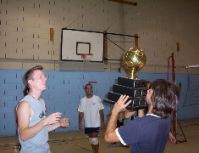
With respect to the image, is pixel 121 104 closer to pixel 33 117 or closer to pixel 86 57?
pixel 33 117

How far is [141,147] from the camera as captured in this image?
2.19 meters

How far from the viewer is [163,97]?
6.99 ft

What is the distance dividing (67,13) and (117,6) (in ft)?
6.60

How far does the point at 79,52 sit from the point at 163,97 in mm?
7708

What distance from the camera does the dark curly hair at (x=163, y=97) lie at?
213 centimetres

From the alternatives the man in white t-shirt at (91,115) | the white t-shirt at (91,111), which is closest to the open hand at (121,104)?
the man in white t-shirt at (91,115)

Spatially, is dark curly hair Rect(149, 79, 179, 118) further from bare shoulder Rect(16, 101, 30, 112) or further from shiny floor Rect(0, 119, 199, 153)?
shiny floor Rect(0, 119, 199, 153)

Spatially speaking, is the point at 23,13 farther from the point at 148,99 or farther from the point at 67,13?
the point at 148,99

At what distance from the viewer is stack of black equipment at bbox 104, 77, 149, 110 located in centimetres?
228

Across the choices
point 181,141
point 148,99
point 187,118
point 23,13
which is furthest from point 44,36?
point 148,99

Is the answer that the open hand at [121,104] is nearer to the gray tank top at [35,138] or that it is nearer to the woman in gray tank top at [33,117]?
the woman in gray tank top at [33,117]

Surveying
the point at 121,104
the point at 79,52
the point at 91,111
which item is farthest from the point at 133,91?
the point at 79,52

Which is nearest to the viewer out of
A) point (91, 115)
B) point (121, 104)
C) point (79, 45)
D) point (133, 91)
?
point (121, 104)

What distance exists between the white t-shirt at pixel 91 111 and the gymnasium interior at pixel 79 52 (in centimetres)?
93
